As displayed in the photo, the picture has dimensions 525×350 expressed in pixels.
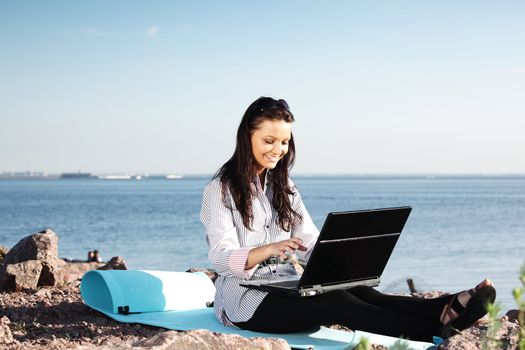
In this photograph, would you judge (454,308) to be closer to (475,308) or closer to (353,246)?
(475,308)

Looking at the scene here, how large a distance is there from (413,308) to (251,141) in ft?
4.54

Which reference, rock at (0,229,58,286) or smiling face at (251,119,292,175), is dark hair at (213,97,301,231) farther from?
rock at (0,229,58,286)

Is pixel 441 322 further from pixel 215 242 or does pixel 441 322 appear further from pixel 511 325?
pixel 215 242

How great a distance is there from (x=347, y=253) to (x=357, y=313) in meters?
0.39

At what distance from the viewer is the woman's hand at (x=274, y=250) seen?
487 cm

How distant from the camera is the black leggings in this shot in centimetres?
500

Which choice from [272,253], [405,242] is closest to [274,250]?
[272,253]

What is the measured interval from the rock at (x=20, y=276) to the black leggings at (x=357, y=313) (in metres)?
3.30

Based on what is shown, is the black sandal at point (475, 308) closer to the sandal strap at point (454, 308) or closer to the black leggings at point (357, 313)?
the sandal strap at point (454, 308)

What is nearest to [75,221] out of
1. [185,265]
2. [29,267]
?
[185,265]

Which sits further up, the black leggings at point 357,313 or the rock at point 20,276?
the black leggings at point 357,313

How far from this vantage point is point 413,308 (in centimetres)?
500

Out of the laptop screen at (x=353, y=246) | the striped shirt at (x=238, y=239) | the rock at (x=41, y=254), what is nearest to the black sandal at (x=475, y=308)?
the laptop screen at (x=353, y=246)

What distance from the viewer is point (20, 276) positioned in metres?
7.89
